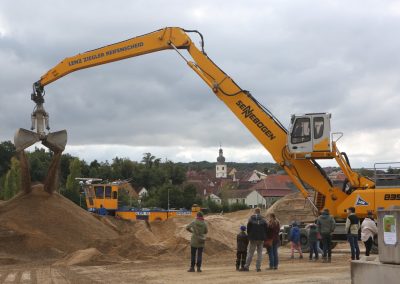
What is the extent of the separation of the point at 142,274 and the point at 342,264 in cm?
630

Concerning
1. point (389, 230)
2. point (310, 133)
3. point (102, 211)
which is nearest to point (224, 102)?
point (310, 133)

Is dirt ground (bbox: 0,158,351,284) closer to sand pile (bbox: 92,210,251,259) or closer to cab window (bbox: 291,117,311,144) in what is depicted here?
sand pile (bbox: 92,210,251,259)

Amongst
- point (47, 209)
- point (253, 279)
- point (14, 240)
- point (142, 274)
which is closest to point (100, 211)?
point (47, 209)

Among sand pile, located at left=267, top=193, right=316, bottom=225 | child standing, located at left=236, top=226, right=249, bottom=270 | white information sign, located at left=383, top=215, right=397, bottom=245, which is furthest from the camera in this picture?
sand pile, located at left=267, top=193, right=316, bottom=225

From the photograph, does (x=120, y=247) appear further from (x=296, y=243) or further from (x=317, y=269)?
(x=317, y=269)

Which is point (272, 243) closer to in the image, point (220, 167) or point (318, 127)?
point (318, 127)

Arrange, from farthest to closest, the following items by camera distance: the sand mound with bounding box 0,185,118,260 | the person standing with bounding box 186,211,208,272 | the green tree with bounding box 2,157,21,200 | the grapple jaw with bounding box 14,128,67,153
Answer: the green tree with bounding box 2,157,21,200
the grapple jaw with bounding box 14,128,67,153
the sand mound with bounding box 0,185,118,260
the person standing with bounding box 186,211,208,272

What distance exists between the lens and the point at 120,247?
22844 millimetres

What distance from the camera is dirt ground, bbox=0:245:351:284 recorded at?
14742mm

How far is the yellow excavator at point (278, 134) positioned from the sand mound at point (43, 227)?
10.1 feet

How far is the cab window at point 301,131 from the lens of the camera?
20.5 meters

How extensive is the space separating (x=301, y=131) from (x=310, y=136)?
0.36 m

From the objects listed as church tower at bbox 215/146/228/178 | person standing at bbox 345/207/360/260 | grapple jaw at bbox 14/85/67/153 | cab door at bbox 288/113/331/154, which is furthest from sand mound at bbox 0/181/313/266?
church tower at bbox 215/146/228/178

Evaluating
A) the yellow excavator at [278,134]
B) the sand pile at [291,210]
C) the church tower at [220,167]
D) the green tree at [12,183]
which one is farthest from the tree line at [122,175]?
the church tower at [220,167]
